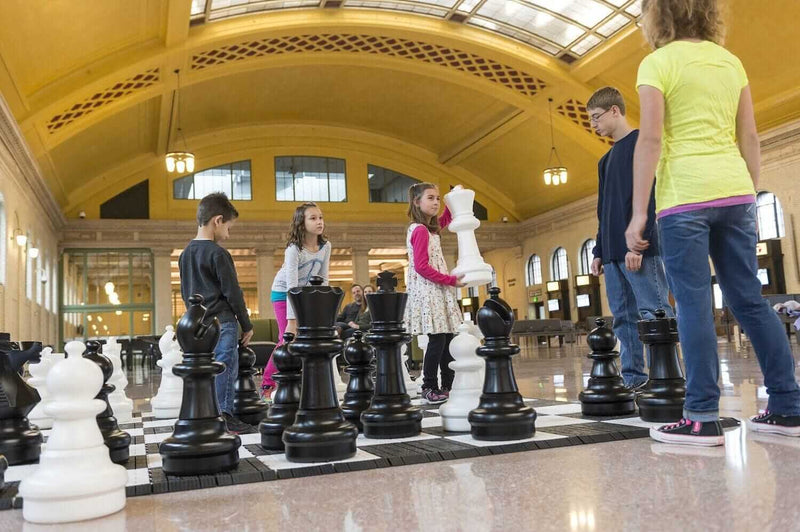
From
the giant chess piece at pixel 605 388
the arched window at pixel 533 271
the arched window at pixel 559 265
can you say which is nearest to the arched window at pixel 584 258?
the arched window at pixel 559 265

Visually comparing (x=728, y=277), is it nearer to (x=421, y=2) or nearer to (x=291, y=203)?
(x=421, y=2)

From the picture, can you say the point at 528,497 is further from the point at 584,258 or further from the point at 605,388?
the point at 584,258

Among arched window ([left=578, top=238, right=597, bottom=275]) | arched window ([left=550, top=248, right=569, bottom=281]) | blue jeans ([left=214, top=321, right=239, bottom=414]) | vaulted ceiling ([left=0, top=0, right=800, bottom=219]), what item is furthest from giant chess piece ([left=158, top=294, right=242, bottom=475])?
arched window ([left=550, top=248, right=569, bottom=281])

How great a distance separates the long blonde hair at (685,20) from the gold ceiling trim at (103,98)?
38.8 feet

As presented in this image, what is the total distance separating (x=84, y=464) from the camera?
139 cm

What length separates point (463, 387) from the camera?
233 cm

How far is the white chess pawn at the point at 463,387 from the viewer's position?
2264 millimetres

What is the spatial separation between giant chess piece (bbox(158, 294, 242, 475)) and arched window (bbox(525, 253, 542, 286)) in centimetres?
2074

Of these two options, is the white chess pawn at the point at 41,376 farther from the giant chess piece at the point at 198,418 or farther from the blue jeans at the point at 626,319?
the blue jeans at the point at 626,319

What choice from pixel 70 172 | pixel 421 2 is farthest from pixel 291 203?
pixel 421 2

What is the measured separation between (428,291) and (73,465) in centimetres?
236

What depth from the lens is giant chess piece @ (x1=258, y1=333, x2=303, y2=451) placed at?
2072 millimetres

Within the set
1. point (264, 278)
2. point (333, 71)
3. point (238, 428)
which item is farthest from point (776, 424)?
point (264, 278)

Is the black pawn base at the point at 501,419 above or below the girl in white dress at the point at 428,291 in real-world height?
below
